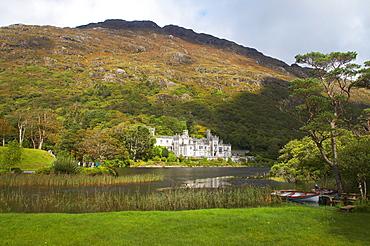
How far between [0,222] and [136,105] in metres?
126

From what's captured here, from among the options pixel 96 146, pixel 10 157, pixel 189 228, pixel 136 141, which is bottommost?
pixel 189 228

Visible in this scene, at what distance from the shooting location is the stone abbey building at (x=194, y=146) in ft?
309

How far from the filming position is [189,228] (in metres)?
10.1

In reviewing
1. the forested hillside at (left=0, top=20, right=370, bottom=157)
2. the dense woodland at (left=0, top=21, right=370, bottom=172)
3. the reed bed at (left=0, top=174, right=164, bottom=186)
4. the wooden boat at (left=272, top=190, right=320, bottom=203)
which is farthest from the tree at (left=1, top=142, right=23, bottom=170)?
the forested hillside at (left=0, top=20, right=370, bottom=157)

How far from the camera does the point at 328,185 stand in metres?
26.1

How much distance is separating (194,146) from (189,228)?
282ft

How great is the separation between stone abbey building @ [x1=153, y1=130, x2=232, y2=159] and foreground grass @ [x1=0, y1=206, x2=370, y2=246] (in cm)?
8107

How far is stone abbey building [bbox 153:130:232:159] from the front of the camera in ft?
309

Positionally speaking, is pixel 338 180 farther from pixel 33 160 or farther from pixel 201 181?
pixel 33 160

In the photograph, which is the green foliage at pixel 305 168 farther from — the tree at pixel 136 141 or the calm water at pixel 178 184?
the tree at pixel 136 141

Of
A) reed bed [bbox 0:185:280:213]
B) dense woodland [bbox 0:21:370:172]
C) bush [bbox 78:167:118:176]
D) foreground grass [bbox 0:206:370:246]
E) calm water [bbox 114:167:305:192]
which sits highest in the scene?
dense woodland [bbox 0:21:370:172]

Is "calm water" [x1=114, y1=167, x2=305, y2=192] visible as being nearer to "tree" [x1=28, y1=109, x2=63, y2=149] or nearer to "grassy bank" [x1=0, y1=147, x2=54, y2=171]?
"grassy bank" [x1=0, y1=147, x2=54, y2=171]

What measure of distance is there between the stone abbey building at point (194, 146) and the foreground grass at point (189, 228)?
3192 inches

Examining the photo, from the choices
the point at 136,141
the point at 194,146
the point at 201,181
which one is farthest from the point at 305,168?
the point at 194,146
